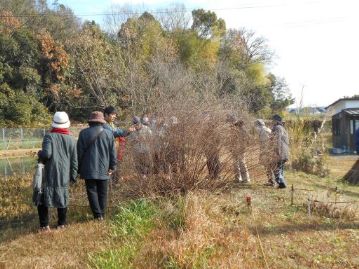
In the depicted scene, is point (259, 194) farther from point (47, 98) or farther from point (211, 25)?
point (211, 25)

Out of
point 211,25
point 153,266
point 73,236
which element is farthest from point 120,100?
point 211,25

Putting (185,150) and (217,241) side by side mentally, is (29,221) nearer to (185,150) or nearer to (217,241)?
(185,150)

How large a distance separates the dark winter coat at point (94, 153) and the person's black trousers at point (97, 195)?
132 millimetres

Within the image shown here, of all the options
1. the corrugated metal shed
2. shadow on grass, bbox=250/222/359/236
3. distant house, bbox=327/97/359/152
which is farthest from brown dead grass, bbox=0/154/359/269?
the corrugated metal shed

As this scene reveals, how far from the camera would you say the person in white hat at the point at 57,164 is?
5.91m

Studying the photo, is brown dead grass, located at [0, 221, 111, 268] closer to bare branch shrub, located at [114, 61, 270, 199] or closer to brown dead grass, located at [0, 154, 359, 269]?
brown dead grass, located at [0, 154, 359, 269]

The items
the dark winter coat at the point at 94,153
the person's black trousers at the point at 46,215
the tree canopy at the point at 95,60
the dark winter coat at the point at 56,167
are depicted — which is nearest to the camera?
Result: the dark winter coat at the point at 56,167

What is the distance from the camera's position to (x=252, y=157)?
26.1 ft

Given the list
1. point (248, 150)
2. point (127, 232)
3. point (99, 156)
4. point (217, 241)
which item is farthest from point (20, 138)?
point (217, 241)

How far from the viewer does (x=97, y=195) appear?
259 inches

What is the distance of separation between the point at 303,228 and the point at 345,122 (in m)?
23.0

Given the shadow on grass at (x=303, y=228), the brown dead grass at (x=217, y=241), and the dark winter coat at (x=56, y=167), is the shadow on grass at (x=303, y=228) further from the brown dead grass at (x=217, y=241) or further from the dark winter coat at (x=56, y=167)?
the dark winter coat at (x=56, y=167)

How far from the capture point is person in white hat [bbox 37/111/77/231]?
5.91 meters

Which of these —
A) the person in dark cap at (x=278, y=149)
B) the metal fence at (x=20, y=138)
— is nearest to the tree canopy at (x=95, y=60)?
the metal fence at (x=20, y=138)
